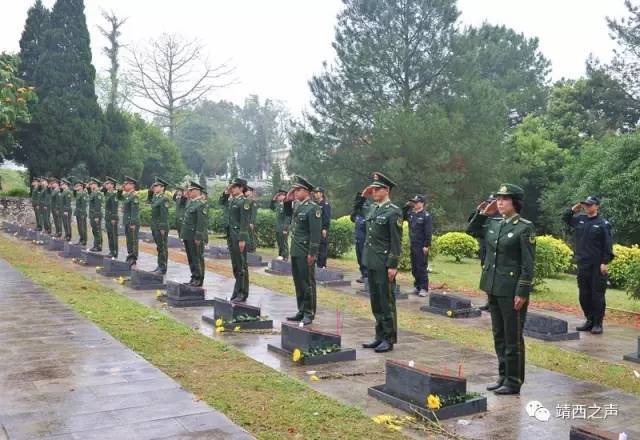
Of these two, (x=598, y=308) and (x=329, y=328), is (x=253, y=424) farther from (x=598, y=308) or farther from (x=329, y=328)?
(x=598, y=308)

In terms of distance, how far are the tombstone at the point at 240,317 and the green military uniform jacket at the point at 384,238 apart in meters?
1.97

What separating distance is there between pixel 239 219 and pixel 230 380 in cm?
433

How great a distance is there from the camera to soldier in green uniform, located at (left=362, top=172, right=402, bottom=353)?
23.5 feet

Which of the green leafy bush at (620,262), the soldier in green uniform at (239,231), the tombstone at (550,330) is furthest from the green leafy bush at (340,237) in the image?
the tombstone at (550,330)

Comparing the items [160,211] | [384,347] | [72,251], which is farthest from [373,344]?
[72,251]

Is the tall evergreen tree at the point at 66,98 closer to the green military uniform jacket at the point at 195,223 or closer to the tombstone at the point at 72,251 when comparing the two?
the tombstone at the point at 72,251

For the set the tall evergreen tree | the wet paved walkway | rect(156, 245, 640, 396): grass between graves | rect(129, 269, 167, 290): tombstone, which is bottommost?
the wet paved walkway

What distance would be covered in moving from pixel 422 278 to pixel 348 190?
14.6 meters

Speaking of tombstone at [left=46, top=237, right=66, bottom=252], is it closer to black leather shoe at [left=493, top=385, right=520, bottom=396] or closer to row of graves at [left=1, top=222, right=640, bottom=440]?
row of graves at [left=1, top=222, right=640, bottom=440]

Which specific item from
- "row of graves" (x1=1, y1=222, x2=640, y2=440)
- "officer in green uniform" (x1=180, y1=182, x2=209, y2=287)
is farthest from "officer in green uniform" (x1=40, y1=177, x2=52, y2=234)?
"officer in green uniform" (x1=180, y1=182, x2=209, y2=287)

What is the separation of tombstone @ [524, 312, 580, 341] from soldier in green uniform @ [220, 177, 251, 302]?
4410mm

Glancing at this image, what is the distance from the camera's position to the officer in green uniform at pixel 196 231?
11.4m

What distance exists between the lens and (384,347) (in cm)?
734

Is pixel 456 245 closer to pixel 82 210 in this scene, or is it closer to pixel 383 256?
pixel 82 210
